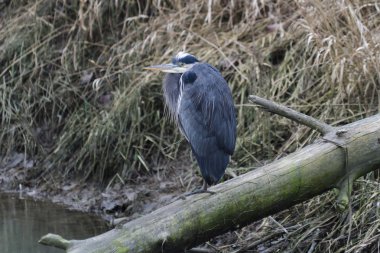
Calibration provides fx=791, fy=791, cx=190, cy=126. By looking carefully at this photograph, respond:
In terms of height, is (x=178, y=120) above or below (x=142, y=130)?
above

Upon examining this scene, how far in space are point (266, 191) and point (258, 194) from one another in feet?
0.13

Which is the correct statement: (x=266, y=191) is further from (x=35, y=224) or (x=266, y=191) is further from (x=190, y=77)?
(x=35, y=224)

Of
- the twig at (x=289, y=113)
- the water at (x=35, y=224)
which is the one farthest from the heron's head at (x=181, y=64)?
the water at (x=35, y=224)

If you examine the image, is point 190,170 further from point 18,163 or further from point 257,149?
point 18,163

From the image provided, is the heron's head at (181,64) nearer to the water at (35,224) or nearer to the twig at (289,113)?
the twig at (289,113)

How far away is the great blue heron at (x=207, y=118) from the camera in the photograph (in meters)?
4.09

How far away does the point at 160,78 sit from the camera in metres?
5.99

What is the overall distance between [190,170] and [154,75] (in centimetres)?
89

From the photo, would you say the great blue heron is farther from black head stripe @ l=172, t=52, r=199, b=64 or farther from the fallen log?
the fallen log

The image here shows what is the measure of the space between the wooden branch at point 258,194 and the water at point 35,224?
1412 mm

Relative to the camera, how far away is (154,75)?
6000mm

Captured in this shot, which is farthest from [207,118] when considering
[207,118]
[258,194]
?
[258,194]

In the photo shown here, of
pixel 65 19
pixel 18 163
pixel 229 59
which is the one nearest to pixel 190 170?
pixel 229 59

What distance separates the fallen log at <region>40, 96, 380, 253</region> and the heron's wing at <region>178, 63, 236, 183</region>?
372 millimetres
